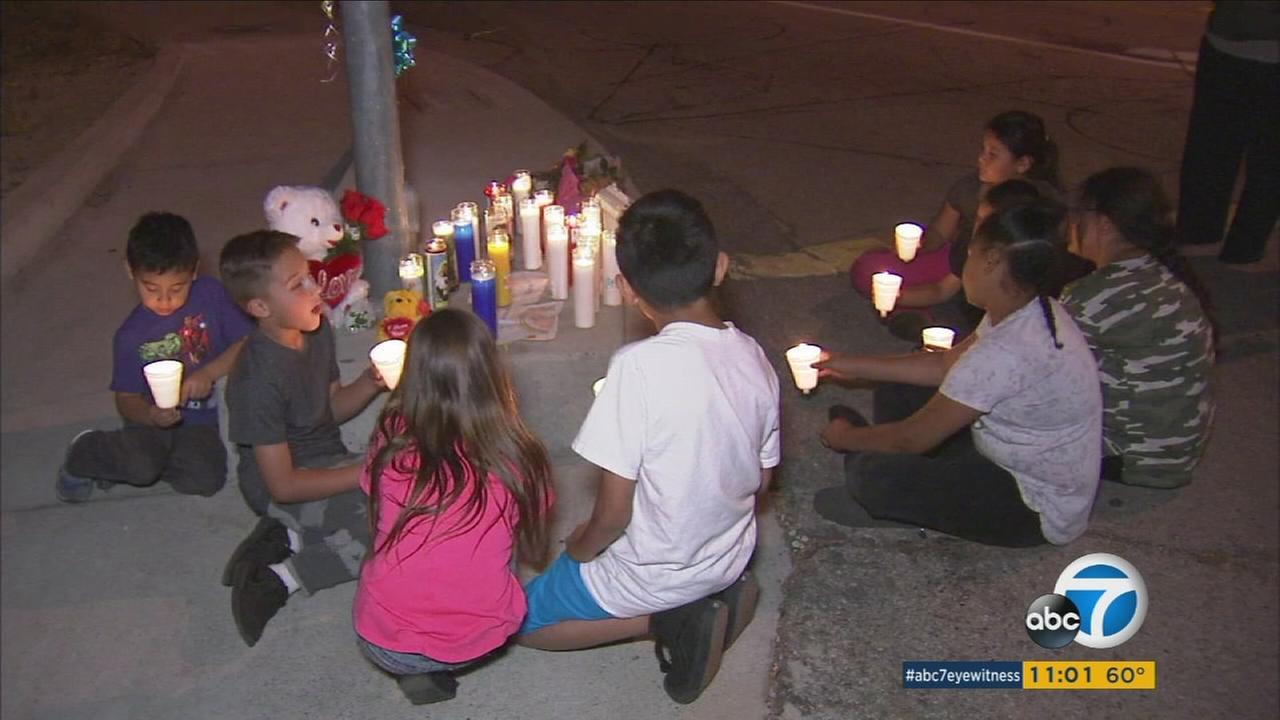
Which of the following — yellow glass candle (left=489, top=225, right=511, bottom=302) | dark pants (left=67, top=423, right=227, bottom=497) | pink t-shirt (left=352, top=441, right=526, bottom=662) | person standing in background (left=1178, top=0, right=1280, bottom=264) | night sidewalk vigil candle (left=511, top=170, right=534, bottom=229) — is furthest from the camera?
person standing in background (left=1178, top=0, right=1280, bottom=264)

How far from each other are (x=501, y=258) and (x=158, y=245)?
1.38 meters

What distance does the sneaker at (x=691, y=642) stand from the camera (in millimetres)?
3191

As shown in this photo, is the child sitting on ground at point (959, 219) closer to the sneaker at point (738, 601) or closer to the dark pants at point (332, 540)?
the sneaker at point (738, 601)

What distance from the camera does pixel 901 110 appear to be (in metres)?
9.83

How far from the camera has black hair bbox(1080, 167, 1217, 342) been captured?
4203 millimetres

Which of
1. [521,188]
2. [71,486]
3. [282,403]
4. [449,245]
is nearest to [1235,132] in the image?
[521,188]

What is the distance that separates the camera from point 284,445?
3.68 m

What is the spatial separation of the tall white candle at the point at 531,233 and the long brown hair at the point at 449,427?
7.08 feet

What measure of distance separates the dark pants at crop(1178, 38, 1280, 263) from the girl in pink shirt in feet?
17.5

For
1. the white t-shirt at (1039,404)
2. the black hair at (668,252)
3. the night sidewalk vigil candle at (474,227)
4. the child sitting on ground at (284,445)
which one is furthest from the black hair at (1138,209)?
the child sitting on ground at (284,445)

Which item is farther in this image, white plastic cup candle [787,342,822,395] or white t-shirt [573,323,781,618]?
white plastic cup candle [787,342,822,395]

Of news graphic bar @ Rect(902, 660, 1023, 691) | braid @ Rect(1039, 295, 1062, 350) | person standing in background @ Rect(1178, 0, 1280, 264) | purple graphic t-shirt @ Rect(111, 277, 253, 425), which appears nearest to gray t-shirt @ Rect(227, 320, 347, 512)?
purple graphic t-shirt @ Rect(111, 277, 253, 425)

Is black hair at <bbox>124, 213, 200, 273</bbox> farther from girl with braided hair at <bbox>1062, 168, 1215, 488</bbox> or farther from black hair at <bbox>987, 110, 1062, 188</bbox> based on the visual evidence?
black hair at <bbox>987, 110, 1062, 188</bbox>

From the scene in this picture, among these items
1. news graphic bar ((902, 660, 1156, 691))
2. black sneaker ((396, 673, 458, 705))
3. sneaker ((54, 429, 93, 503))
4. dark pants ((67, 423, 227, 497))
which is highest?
dark pants ((67, 423, 227, 497))
